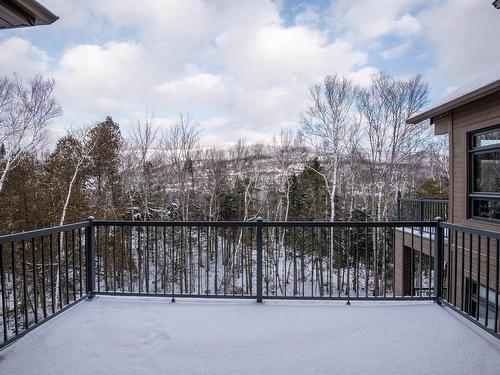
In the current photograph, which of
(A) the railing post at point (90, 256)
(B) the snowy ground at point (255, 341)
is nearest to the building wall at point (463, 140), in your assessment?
(B) the snowy ground at point (255, 341)

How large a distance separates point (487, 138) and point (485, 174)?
0.65 metres

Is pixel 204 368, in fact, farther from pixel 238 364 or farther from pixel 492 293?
pixel 492 293

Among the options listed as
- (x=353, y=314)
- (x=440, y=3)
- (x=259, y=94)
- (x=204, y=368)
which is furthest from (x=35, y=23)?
(x=259, y=94)

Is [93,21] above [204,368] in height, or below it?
above

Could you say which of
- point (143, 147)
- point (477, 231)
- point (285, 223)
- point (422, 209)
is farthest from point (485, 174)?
point (143, 147)

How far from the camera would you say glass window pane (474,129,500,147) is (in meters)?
5.55

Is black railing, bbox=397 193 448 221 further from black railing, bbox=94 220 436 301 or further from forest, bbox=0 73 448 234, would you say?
forest, bbox=0 73 448 234

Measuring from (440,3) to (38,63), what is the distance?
14.4 metres

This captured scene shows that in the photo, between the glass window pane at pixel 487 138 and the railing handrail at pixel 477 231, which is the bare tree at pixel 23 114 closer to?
the railing handrail at pixel 477 231

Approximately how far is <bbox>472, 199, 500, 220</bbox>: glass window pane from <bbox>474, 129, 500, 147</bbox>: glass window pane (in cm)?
Answer: 102

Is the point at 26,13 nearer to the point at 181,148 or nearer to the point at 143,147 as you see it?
the point at 143,147

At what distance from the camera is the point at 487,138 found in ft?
19.1

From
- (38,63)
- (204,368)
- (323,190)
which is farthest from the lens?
(323,190)

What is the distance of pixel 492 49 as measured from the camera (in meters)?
10.8
